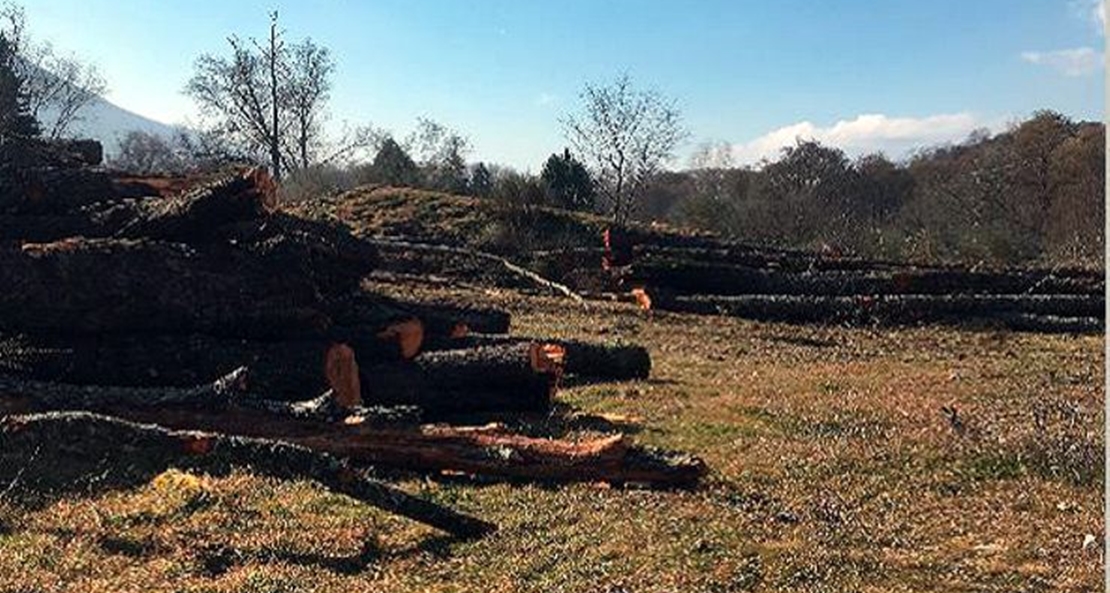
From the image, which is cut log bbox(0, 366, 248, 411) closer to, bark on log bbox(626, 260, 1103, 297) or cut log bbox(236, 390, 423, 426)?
cut log bbox(236, 390, 423, 426)

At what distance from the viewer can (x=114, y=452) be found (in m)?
8.12

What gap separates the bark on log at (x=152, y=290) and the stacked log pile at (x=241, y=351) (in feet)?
0.06

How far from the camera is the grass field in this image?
564cm

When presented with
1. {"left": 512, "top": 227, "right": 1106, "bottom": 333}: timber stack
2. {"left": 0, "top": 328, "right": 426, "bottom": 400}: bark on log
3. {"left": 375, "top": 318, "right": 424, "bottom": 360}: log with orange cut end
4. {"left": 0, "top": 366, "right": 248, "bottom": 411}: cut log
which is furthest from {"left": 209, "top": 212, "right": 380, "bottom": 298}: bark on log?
{"left": 512, "top": 227, "right": 1106, "bottom": 333}: timber stack

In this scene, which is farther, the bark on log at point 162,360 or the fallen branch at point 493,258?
the fallen branch at point 493,258

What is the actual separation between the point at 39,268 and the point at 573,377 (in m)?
6.58

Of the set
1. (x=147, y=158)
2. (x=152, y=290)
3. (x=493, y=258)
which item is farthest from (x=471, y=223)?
(x=147, y=158)

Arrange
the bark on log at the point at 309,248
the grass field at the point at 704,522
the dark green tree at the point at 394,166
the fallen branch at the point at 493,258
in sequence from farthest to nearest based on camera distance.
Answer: the dark green tree at the point at 394,166, the fallen branch at the point at 493,258, the bark on log at the point at 309,248, the grass field at the point at 704,522

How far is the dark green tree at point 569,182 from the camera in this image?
47.3 m

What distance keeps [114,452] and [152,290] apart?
2396 millimetres

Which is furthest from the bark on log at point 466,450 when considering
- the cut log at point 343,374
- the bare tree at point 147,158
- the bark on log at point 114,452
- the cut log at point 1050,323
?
the bare tree at point 147,158

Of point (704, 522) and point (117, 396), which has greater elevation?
point (117, 396)

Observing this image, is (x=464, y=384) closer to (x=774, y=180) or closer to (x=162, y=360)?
(x=162, y=360)

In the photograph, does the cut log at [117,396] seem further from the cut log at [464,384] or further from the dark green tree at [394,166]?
the dark green tree at [394,166]
